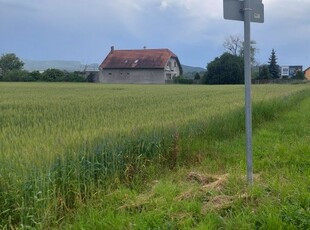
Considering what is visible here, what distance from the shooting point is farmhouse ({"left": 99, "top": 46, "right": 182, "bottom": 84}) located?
75.7 meters

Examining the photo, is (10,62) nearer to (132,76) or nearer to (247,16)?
(132,76)

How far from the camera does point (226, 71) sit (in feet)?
232

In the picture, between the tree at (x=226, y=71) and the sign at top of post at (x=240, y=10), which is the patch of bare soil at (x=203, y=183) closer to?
the sign at top of post at (x=240, y=10)

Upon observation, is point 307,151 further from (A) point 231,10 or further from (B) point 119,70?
(B) point 119,70

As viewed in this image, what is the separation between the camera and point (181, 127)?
738 centimetres

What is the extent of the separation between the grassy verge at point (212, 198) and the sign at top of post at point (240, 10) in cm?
221

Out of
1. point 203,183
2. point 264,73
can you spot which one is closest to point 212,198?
point 203,183

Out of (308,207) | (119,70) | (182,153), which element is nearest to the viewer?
(308,207)

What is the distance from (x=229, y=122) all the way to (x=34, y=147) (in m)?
6.06

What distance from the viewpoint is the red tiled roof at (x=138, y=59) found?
7631 centimetres

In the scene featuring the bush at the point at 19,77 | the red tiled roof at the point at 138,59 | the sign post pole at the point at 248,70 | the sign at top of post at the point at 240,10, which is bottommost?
the sign post pole at the point at 248,70

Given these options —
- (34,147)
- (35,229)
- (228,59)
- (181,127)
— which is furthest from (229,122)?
(228,59)

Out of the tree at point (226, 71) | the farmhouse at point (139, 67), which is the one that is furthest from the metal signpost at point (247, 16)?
the farmhouse at point (139, 67)

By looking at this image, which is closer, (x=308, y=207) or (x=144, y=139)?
(x=308, y=207)
